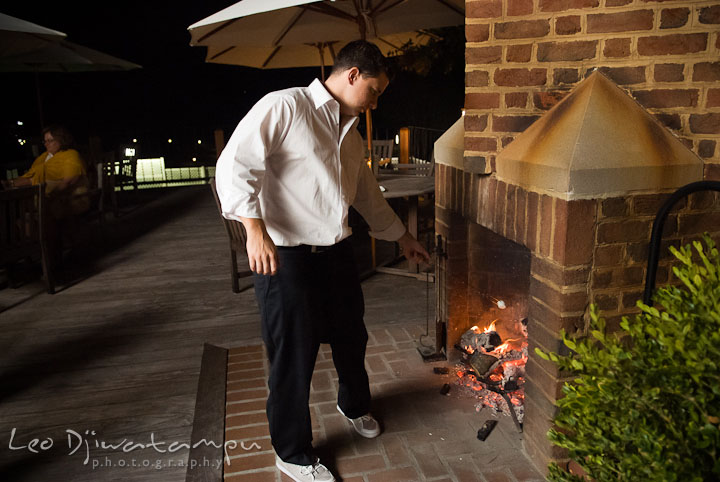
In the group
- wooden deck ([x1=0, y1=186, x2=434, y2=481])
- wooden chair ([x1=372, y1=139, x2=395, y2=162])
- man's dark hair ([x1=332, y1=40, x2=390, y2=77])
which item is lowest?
wooden deck ([x1=0, y1=186, x2=434, y2=481])

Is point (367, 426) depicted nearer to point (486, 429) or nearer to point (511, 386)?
point (486, 429)

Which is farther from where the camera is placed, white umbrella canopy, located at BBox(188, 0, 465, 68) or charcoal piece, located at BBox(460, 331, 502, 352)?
white umbrella canopy, located at BBox(188, 0, 465, 68)

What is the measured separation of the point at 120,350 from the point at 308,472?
211cm

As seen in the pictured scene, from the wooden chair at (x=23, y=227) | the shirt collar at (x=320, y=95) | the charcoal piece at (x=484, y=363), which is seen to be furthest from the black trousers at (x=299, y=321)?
the wooden chair at (x=23, y=227)

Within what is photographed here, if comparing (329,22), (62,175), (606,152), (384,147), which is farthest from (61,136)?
(606,152)

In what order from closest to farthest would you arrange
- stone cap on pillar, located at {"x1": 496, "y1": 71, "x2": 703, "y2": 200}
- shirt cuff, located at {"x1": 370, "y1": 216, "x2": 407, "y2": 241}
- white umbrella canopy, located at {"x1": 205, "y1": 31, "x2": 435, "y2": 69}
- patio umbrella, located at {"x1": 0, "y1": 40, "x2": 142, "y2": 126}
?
stone cap on pillar, located at {"x1": 496, "y1": 71, "x2": 703, "y2": 200}, shirt cuff, located at {"x1": 370, "y1": 216, "x2": 407, "y2": 241}, white umbrella canopy, located at {"x1": 205, "y1": 31, "x2": 435, "y2": 69}, patio umbrella, located at {"x1": 0, "y1": 40, "x2": 142, "y2": 126}

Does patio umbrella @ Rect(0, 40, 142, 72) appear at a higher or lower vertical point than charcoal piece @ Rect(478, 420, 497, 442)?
higher

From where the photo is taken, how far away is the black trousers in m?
2.12

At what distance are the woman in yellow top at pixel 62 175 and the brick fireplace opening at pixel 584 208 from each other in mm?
5023

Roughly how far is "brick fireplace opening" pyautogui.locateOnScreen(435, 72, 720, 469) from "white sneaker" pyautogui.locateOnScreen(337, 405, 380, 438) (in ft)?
2.27

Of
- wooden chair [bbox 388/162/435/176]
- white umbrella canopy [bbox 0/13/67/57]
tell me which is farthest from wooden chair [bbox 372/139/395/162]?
white umbrella canopy [bbox 0/13/67/57]

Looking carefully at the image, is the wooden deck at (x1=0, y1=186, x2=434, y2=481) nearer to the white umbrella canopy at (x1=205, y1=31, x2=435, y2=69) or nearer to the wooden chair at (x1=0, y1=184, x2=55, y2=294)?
the wooden chair at (x1=0, y1=184, x2=55, y2=294)

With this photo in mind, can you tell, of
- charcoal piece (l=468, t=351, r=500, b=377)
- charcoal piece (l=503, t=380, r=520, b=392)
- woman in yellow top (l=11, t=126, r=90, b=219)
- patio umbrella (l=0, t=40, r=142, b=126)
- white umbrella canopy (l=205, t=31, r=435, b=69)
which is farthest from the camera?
patio umbrella (l=0, t=40, r=142, b=126)

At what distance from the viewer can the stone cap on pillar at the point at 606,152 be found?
1.86 meters
